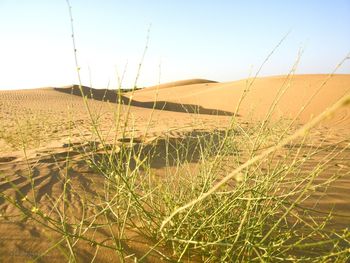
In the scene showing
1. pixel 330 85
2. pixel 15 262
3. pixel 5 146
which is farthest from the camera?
pixel 330 85

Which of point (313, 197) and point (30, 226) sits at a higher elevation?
point (30, 226)

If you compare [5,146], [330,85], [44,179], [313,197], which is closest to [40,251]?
[44,179]

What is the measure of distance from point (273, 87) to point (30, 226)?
22.0 m

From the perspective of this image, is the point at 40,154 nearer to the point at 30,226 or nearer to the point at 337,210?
the point at 30,226

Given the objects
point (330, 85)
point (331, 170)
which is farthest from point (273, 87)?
point (331, 170)

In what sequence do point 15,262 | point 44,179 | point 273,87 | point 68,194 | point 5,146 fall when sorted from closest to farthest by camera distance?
point 15,262 → point 68,194 → point 44,179 → point 5,146 → point 273,87

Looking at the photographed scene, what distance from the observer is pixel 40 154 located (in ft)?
14.0

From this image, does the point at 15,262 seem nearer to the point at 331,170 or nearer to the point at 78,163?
the point at 78,163

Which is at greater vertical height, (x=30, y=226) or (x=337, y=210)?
(x=30, y=226)

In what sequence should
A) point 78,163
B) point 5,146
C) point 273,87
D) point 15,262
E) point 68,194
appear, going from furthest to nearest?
point 273,87
point 5,146
point 78,163
point 68,194
point 15,262

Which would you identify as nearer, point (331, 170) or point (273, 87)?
point (331, 170)

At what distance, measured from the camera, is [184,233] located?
1.97 m

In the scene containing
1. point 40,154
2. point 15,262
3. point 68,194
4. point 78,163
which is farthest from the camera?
point 40,154

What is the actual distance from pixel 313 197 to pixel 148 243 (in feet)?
6.01
